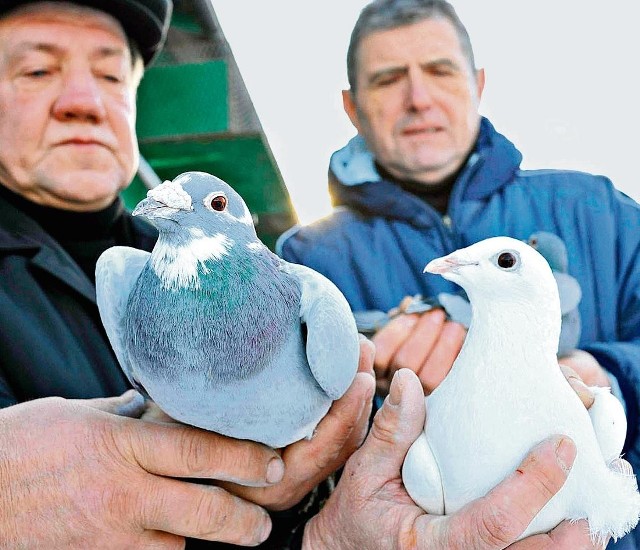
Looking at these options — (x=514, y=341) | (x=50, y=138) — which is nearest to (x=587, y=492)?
(x=514, y=341)

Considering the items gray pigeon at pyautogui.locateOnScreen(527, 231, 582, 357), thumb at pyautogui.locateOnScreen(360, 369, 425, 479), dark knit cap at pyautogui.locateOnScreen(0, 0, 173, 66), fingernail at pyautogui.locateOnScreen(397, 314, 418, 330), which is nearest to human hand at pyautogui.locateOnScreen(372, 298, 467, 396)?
fingernail at pyautogui.locateOnScreen(397, 314, 418, 330)

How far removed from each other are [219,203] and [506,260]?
22 centimetres

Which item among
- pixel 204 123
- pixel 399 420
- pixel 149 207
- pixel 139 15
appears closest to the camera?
pixel 149 207

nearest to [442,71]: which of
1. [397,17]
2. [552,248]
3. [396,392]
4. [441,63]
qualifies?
[441,63]

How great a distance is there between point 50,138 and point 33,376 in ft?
1.14

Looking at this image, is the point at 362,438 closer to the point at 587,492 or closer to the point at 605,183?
the point at 587,492

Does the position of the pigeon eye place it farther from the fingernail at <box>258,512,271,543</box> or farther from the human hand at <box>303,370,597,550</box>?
the fingernail at <box>258,512,271,543</box>

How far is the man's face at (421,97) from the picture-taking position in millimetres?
1015

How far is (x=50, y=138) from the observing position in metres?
0.83

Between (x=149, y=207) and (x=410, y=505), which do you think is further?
(x=410, y=505)

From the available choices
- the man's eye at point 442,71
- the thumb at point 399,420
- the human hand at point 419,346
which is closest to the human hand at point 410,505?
the thumb at point 399,420

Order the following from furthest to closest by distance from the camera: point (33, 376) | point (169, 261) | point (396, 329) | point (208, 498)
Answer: point (396, 329) < point (33, 376) < point (208, 498) < point (169, 261)

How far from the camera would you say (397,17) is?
3.34 feet

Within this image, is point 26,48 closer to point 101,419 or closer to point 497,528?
point 101,419
